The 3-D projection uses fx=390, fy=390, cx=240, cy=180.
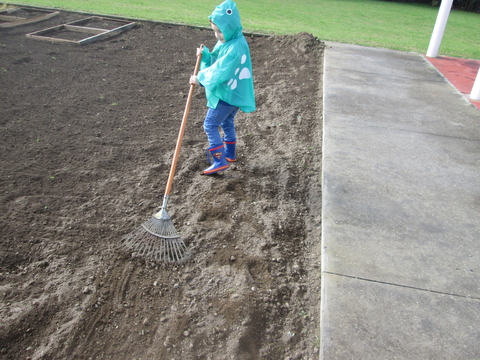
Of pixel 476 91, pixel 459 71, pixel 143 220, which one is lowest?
pixel 143 220

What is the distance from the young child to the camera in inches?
134

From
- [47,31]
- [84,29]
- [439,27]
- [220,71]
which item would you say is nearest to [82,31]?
[84,29]

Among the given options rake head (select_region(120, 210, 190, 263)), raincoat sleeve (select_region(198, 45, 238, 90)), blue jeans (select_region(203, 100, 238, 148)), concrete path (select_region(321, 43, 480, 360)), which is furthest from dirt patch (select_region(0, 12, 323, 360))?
raincoat sleeve (select_region(198, 45, 238, 90))

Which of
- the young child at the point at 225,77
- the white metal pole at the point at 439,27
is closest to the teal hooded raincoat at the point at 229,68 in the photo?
the young child at the point at 225,77

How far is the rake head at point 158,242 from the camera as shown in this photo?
2.89 meters

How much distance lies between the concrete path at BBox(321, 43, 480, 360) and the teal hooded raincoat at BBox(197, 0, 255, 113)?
119 cm

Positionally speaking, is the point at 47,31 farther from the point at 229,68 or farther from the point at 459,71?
the point at 459,71

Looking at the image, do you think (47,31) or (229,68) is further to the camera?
(47,31)

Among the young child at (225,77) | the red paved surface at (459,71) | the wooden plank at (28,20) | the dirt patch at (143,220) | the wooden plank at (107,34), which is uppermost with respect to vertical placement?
the young child at (225,77)

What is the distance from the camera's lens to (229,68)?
3.49 m

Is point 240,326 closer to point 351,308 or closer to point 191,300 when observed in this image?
point 191,300

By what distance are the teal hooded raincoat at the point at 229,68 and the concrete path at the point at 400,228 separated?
3.90ft

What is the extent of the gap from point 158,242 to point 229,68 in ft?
5.41

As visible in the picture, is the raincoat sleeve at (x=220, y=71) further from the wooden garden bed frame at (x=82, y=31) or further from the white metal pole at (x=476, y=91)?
the wooden garden bed frame at (x=82, y=31)
